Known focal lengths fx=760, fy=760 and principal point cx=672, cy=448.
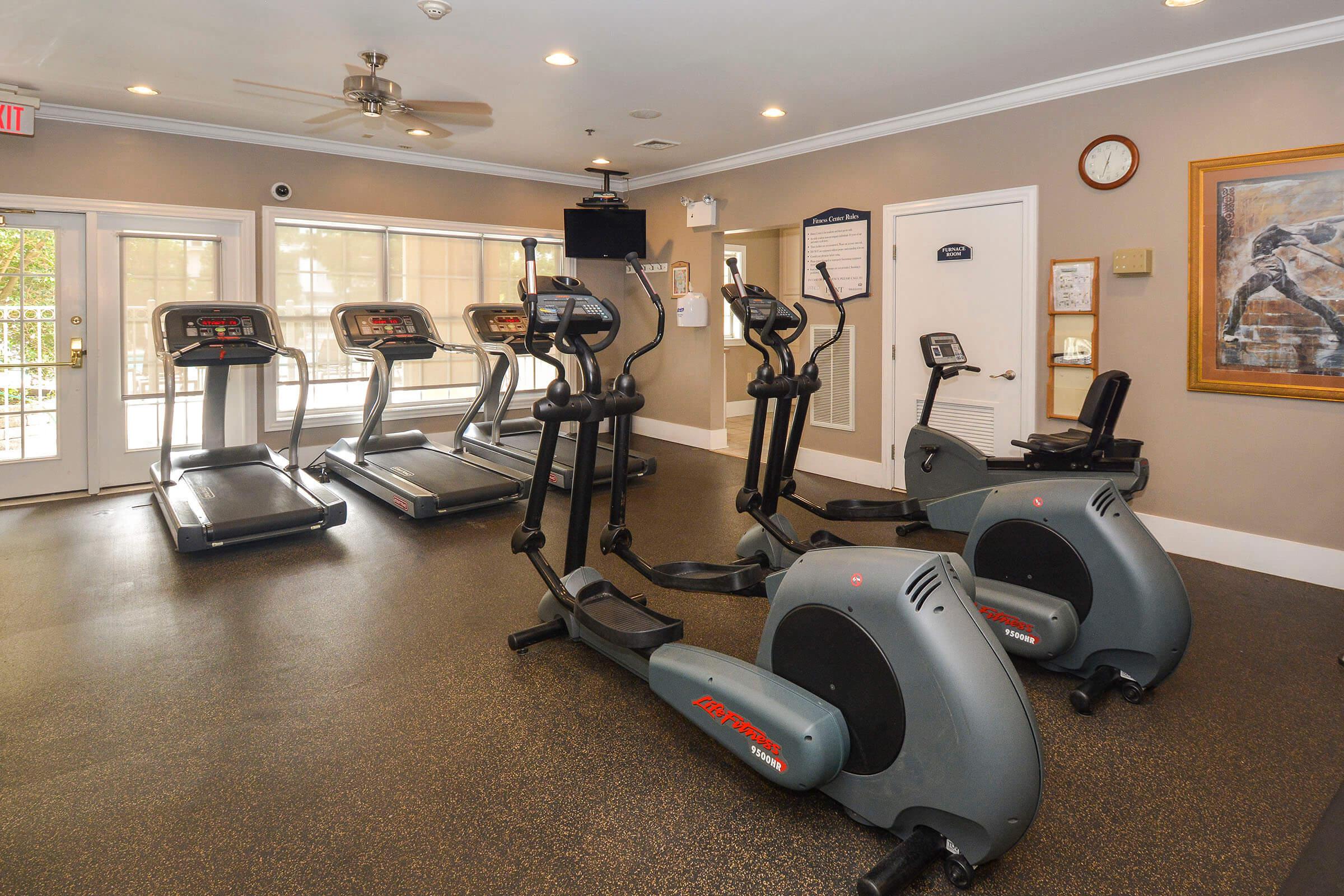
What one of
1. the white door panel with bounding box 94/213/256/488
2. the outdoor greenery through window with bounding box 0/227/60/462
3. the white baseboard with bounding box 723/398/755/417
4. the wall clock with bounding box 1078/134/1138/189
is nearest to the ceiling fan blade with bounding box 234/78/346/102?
the white door panel with bounding box 94/213/256/488

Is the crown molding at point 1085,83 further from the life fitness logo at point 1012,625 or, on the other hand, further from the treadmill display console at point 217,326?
the treadmill display console at point 217,326

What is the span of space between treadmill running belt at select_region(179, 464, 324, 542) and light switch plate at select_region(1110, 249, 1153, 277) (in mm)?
4796

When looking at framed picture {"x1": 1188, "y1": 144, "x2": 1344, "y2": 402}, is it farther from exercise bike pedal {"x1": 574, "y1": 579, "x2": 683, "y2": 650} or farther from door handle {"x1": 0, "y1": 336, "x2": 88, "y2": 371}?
door handle {"x1": 0, "y1": 336, "x2": 88, "y2": 371}

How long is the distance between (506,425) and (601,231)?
2219mm

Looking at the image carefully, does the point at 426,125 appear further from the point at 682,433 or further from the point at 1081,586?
the point at 1081,586

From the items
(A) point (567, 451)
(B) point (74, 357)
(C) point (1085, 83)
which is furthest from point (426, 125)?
(C) point (1085, 83)

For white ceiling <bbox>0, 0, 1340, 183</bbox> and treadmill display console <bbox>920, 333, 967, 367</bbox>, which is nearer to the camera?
white ceiling <bbox>0, 0, 1340, 183</bbox>

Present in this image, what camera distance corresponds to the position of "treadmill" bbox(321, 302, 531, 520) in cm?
493

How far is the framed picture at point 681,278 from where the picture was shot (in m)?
7.37

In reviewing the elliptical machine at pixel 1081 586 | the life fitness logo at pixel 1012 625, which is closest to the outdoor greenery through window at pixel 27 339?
the elliptical machine at pixel 1081 586

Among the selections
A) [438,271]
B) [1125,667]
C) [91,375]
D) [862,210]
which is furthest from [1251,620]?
[91,375]

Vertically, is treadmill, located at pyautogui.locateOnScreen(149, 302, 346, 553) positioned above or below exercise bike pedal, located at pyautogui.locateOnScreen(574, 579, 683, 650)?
above

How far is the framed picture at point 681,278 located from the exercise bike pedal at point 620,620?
4.89 m

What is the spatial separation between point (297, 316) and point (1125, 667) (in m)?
6.24
